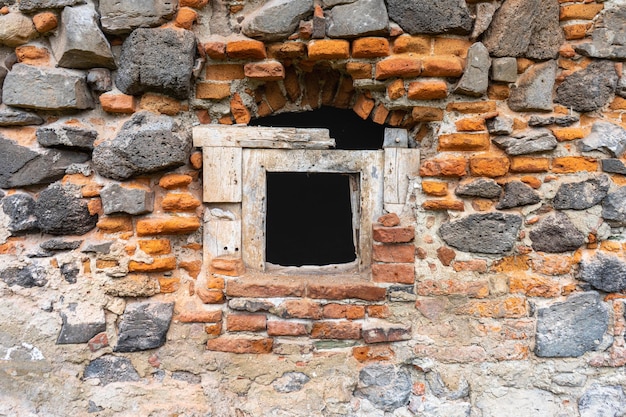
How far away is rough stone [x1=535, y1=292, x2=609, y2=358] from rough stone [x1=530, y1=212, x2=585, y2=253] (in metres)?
0.24

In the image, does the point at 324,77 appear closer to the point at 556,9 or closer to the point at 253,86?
the point at 253,86

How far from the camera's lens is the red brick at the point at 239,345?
220 cm

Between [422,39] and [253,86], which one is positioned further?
[253,86]

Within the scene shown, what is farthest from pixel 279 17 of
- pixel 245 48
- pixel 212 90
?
pixel 212 90

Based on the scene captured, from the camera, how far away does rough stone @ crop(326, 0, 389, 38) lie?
204 cm

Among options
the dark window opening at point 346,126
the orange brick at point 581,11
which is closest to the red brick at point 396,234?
the orange brick at point 581,11

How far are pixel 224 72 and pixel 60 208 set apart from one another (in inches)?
38.5

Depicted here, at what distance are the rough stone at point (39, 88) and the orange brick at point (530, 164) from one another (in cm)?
202

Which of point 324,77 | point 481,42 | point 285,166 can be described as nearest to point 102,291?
point 285,166

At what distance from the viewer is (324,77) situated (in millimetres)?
2309

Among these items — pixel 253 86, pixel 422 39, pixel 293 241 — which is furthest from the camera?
pixel 293 241

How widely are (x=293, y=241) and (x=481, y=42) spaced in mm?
3570

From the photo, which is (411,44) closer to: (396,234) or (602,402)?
(396,234)

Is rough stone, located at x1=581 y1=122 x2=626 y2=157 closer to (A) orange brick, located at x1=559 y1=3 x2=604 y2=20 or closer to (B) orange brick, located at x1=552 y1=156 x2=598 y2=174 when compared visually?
(B) orange brick, located at x1=552 y1=156 x2=598 y2=174
